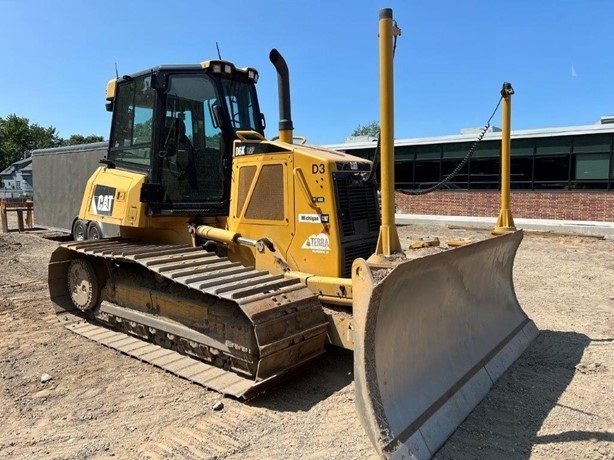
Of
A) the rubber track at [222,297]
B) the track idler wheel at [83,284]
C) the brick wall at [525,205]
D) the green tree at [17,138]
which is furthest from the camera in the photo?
the green tree at [17,138]

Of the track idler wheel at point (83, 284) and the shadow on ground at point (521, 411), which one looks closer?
the shadow on ground at point (521, 411)

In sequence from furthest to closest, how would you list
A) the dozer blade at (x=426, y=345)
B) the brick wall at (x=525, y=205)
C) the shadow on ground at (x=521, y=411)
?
the brick wall at (x=525, y=205), the shadow on ground at (x=521, y=411), the dozer blade at (x=426, y=345)

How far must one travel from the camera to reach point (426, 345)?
3941 millimetres

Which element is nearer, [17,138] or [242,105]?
[242,105]

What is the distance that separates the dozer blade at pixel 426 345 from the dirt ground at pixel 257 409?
0.62ft

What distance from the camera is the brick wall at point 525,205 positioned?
17016 mm

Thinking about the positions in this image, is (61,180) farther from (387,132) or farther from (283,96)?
(387,132)

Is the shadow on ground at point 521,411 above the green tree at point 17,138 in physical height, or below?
below

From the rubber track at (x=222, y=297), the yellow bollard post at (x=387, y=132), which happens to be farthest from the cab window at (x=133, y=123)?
the yellow bollard post at (x=387, y=132)

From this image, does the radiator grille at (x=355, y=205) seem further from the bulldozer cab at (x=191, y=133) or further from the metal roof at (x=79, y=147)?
the metal roof at (x=79, y=147)

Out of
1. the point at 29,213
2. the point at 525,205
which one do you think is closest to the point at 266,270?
the point at 525,205

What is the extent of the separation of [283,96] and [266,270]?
1788 millimetres

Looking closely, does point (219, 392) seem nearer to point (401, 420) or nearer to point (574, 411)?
point (401, 420)

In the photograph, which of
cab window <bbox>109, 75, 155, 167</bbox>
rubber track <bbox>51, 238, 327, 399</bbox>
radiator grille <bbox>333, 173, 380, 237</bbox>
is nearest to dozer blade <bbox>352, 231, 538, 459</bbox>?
rubber track <bbox>51, 238, 327, 399</bbox>
